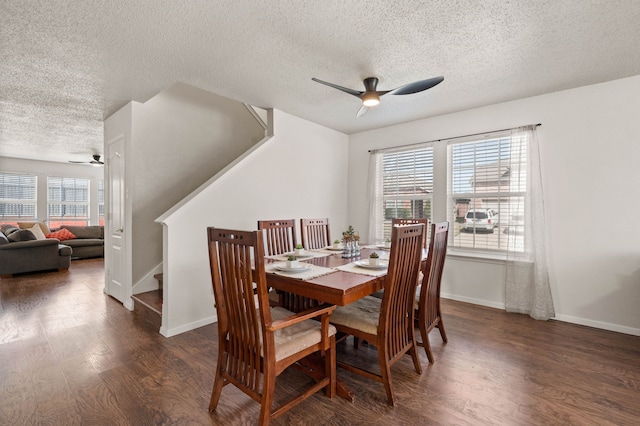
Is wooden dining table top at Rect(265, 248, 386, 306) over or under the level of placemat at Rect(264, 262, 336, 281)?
under

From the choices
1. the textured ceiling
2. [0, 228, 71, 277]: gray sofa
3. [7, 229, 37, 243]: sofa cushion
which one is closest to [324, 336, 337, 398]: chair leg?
the textured ceiling

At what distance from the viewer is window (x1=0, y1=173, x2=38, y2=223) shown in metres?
7.34

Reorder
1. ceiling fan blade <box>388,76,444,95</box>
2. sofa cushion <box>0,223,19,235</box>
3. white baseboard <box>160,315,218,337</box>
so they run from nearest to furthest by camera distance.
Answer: ceiling fan blade <box>388,76,444,95</box>, white baseboard <box>160,315,218,337</box>, sofa cushion <box>0,223,19,235</box>

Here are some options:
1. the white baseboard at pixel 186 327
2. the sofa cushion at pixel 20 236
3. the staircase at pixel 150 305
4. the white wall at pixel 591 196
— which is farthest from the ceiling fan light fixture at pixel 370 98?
the sofa cushion at pixel 20 236

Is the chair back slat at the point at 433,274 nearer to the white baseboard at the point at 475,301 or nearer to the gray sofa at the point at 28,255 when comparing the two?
the white baseboard at the point at 475,301

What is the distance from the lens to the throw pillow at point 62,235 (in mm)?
6895

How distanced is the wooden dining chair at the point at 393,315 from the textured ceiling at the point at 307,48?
144 cm

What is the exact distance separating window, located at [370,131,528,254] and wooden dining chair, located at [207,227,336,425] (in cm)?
280

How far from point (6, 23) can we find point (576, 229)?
516cm

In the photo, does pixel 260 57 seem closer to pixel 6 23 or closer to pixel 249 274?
pixel 6 23

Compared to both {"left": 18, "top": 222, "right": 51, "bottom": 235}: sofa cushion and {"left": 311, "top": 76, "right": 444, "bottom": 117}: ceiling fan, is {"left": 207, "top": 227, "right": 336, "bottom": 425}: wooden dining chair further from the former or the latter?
{"left": 18, "top": 222, "right": 51, "bottom": 235}: sofa cushion

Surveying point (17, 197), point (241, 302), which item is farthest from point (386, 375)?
point (17, 197)

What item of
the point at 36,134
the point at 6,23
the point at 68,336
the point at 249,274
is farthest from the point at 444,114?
the point at 36,134

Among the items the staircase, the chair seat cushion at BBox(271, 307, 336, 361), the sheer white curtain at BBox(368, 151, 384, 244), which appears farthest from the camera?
the sheer white curtain at BBox(368, 151, 384, 244)
